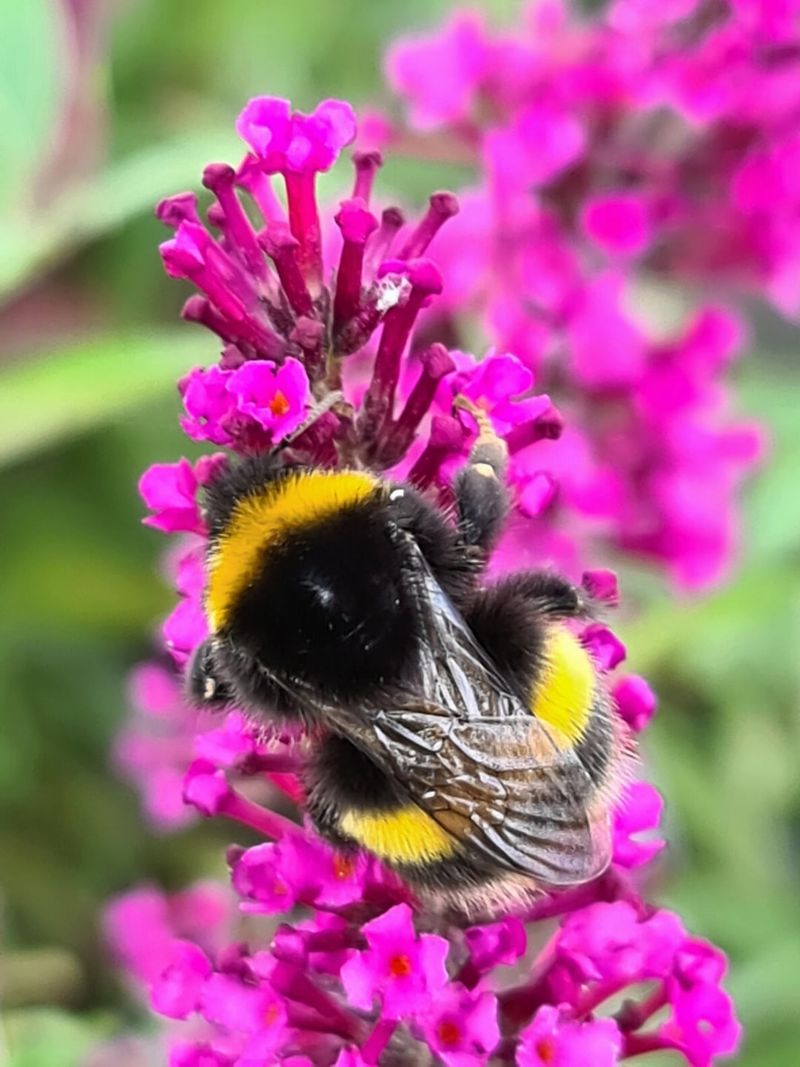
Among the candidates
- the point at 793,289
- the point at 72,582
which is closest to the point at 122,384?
the point at 72,582

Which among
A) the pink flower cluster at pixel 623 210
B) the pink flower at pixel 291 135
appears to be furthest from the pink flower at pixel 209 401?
the pink flower cluster at pixel 623 210

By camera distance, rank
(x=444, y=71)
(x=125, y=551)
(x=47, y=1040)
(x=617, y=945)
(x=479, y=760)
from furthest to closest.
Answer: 1. (x=125, y=551)
2. (x=444, y=71)
3. (x=47, y=1040)
4. (x=617, y=945)
5. (x=479, y=760)

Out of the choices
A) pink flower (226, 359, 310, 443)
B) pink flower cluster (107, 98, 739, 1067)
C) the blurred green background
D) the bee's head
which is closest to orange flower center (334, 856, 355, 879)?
pink flower cluster (107, 98, 739, 1067)

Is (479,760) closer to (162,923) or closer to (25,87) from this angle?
(162,923)

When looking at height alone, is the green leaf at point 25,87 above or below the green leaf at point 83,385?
above

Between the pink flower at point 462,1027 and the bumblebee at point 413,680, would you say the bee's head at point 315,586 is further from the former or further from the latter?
the pink flower at point 462,1027

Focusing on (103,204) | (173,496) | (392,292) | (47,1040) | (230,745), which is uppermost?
(103,204)

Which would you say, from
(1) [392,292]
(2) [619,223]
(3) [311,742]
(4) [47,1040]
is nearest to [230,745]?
(3) [311,742]
